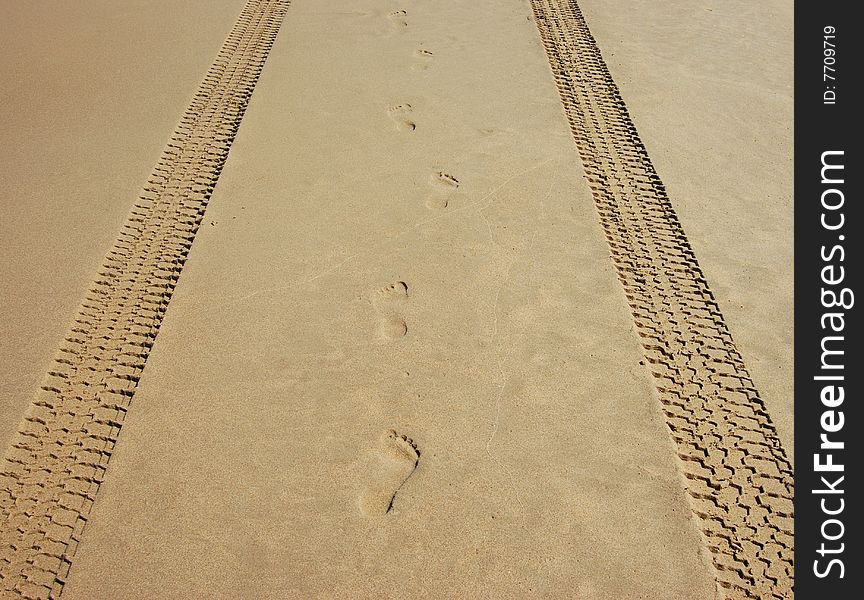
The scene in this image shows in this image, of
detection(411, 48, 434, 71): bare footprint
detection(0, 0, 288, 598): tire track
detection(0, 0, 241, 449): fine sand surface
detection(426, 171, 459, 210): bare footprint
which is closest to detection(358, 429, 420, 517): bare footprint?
detection(0, 0, 288, 598): tire track

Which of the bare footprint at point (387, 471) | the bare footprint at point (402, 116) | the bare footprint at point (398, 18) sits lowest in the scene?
the bare footprint at point (387, 471)

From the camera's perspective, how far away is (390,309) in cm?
390

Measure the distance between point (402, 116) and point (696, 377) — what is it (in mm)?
2911

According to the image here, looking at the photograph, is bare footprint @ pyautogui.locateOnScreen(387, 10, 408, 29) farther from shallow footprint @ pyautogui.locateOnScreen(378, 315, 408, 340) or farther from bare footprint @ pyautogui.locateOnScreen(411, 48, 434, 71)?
shallow footprint @ pyautogui.locateOnScreen(378, 315, 408, 340)

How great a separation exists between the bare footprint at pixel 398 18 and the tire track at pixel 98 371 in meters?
2.05

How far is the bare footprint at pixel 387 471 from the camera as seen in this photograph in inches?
121

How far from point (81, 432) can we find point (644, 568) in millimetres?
2482

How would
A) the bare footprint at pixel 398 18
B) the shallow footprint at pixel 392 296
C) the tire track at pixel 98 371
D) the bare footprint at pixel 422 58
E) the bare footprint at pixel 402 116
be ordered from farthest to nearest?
the bare footprint at pixel 398 18, the bare footprint at pixel 422 58, the bare footprint at pixel 402 116, the shallow footprint at pixel 392 296, the tire track at pixel 98 371

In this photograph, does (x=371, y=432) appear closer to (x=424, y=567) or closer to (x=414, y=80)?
(x=424, y=567)

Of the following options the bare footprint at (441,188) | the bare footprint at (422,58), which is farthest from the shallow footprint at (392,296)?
the bare footprint at (422,58)

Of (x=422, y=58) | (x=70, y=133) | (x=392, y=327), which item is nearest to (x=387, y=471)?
(x=392, y=327)
